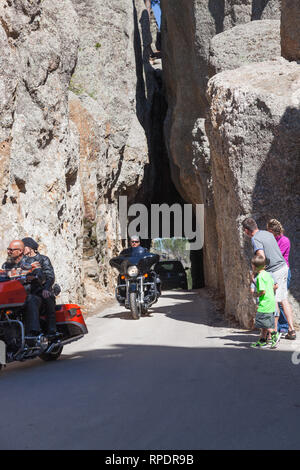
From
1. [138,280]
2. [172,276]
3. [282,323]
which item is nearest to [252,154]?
[282,323]

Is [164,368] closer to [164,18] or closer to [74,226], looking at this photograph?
[74,226]

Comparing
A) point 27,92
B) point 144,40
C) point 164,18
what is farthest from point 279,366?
point 144,40

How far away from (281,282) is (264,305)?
702 millimetres

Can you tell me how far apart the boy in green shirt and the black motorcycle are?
193 inches

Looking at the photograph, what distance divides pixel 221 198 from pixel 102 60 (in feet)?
49.8

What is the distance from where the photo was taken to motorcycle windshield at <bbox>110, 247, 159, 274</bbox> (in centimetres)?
1197

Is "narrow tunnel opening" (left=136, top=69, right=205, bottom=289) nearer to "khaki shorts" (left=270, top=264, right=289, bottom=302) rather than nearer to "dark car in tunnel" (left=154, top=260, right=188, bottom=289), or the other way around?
"dark car in tunnel" (left=154, top=260, right=188, bottom=289)

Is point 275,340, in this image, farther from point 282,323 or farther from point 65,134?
point 65,134

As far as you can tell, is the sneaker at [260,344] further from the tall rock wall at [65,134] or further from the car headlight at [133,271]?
the car headlight at [133,271]

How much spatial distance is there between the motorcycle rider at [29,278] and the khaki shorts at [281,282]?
3104 mm

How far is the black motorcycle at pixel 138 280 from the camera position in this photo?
11.6m

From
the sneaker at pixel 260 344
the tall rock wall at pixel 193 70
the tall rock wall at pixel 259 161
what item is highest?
the tall rock wall at pixel 193 70

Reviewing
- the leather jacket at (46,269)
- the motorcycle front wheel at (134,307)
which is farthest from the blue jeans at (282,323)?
the motorcycle front wheel at (134,307)

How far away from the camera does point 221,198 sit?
10.7 meters
